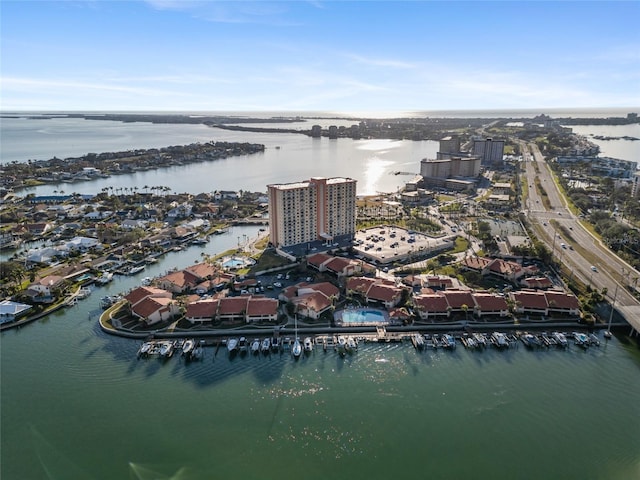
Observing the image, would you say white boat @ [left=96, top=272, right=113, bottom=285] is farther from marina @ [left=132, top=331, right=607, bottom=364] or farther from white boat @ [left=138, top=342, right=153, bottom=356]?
white boat @ [left=138, top=342, right=153, bottom=356]

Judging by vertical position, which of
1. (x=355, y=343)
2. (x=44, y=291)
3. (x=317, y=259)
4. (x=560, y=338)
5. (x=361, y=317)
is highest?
(x=317, y=259)

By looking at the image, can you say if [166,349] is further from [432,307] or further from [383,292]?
[432,307]

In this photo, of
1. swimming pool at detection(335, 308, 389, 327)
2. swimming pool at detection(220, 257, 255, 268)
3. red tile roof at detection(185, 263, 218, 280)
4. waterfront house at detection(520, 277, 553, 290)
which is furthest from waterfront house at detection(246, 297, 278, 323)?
waterfront house at detection(520, 277, 553, 290)

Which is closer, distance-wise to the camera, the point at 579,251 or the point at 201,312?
the point at 201,312

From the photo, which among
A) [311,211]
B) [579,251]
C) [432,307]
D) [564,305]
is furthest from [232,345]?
[579,251]

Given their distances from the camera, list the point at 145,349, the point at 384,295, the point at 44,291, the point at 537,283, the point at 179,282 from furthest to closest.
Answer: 1. the point at 179,282
2. the point at 537,283
3. the point at 44,291
4. the point at 384,295
5. the point at 145,349

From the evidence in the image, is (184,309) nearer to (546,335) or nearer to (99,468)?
(99,468)
